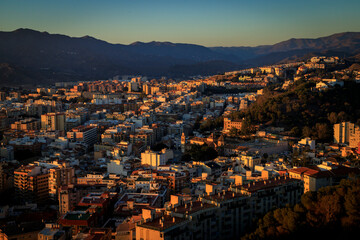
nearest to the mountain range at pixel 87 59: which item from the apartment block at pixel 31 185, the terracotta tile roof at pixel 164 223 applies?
the apartment block at pixel 31 185

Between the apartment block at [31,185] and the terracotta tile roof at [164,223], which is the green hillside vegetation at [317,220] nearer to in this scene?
the terracotta tile roof at [164,223]

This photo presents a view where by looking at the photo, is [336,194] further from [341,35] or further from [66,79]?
[341,35]

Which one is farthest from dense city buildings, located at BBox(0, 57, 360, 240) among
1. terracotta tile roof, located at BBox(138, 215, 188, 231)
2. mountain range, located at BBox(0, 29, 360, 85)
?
mountain range, located at BBox(0, 29, 360, 85)

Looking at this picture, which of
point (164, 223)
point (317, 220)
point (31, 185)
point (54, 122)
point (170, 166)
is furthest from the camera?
point (54, 122)

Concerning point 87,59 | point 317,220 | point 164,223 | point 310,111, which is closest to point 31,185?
point 164,223

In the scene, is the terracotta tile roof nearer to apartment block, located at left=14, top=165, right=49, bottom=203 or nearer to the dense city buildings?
the dense city buildings

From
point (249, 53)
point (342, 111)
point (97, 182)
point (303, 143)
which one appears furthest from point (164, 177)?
point (249, 53)

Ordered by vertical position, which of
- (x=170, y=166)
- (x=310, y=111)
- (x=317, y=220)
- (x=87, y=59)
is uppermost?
(x=87, y=59)

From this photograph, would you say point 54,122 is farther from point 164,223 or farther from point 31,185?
point 164,223
